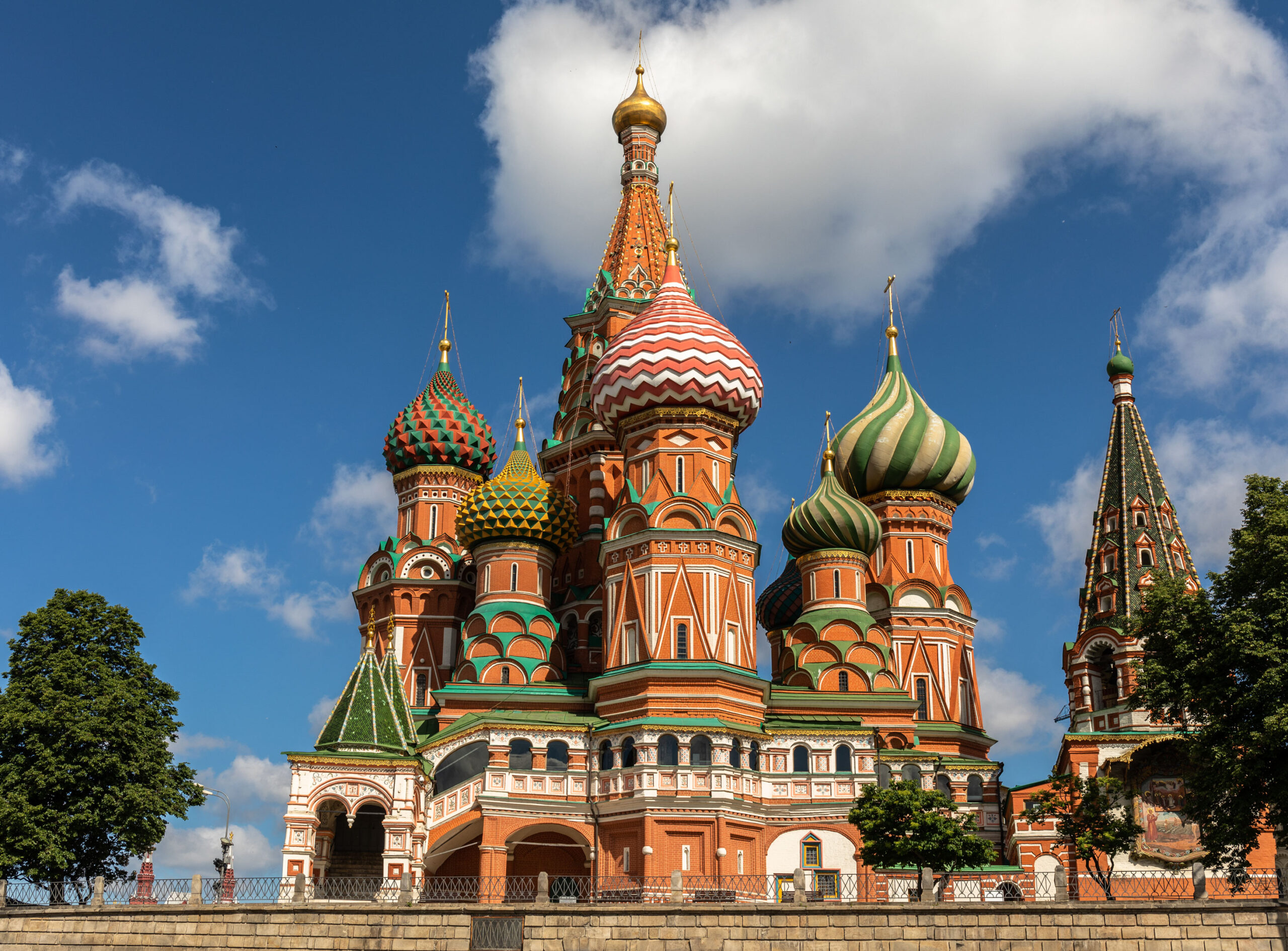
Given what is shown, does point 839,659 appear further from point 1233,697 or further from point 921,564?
point 1233,697

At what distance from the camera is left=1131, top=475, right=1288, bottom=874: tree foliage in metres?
23.2

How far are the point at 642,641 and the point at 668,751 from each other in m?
3.25

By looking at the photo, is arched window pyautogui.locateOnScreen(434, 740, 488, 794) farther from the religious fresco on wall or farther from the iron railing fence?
the religious fresco on wall

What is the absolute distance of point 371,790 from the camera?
112 feet

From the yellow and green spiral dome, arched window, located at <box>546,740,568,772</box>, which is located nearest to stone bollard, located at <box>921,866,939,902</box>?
arched window, located at <box>546,740,568,772</box>

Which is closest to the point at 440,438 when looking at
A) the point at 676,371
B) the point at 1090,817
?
the point at 676,371

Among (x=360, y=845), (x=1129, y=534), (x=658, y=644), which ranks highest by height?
(x=1129, y=534)

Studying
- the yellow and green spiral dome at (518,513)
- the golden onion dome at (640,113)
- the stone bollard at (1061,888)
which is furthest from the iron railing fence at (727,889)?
the golden onion dome at (640,113)

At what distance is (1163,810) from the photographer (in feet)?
111

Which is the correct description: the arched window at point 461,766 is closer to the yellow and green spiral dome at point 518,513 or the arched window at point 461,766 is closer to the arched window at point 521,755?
the arched window at point 521,755

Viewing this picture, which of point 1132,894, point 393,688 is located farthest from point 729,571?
point 1132,894

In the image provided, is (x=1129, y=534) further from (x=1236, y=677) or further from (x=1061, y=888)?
(x=1061, y=888)

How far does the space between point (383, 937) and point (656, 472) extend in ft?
57.5

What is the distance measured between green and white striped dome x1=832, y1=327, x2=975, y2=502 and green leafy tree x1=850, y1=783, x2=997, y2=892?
17.1m
